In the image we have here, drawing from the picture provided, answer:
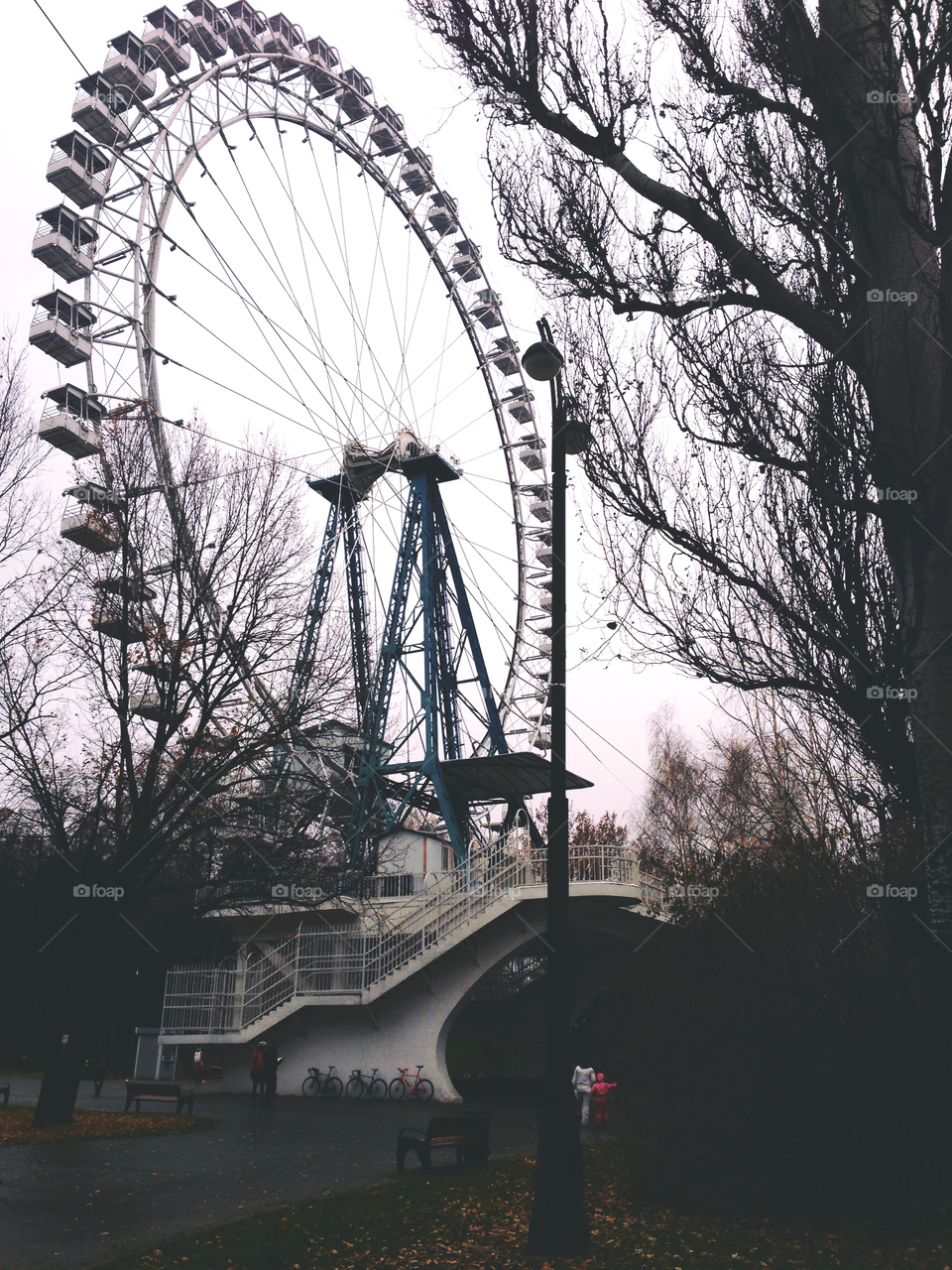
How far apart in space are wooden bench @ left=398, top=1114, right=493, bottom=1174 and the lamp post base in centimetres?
443

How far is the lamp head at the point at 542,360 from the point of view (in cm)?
996

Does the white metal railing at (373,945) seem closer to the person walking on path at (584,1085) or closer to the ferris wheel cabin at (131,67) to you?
the person walking on path at (584,1085)

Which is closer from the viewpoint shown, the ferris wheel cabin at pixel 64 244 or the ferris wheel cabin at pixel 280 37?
the ferris wheel cabin at pixel 64 244

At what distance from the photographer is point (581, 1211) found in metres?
8.22

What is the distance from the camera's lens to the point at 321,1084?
2559cm

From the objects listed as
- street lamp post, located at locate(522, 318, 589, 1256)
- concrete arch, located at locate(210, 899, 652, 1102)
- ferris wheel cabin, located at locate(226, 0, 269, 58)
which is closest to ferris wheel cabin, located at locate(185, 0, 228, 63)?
ferris wheel cabin, located at locate(226, 0, 269, 58)

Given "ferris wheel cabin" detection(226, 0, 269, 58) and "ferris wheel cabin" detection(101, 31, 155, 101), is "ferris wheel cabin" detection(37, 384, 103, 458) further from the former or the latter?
"ferris wheel cabin" detection(226, 0, 269, 58)

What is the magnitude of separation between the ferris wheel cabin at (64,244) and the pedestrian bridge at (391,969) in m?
14.8

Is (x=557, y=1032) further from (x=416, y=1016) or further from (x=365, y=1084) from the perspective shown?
(x=365, y=1084)

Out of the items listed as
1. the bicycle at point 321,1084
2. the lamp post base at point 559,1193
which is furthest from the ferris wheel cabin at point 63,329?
the lamp post base at point 559,1193

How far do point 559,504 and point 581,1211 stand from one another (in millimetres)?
6161

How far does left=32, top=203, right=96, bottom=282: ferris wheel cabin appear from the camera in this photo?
23938 mm

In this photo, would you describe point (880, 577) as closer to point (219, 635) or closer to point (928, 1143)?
point (928, 1143)

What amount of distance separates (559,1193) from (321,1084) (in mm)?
19029
